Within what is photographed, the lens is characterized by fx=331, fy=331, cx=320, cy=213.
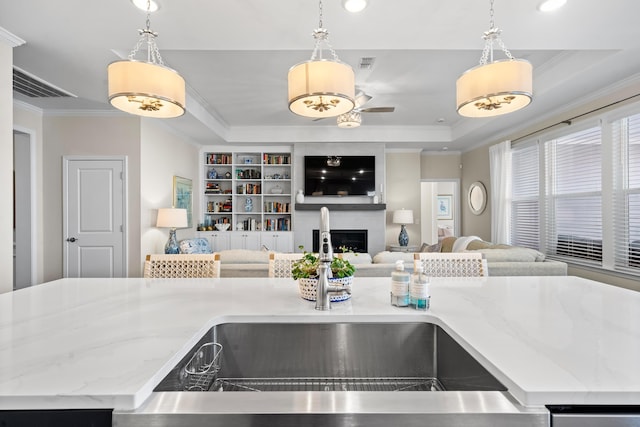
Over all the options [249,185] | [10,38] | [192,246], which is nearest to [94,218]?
[192,246]

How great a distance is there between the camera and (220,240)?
636 cm

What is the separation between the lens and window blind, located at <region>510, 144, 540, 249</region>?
466cm

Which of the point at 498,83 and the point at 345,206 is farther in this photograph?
the point at 345,206

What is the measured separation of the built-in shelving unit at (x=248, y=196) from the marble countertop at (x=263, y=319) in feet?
15.7

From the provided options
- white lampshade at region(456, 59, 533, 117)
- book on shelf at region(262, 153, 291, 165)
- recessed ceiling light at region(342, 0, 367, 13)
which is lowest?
white lampshade at region(456, 59, 533, 117)

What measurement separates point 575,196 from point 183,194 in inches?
220

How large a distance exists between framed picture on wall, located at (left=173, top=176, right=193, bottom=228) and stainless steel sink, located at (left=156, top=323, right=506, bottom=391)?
4.57 meters

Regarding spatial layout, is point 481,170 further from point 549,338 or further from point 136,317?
point 136,317

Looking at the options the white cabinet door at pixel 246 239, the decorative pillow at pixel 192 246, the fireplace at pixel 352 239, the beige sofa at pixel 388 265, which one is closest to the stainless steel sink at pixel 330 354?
the beige sofa at pixel 388 265

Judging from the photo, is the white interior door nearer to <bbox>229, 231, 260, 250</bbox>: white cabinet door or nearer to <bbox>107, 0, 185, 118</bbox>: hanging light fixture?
<bbox>229, 231, 260, 250</bbox>: white cabinet door

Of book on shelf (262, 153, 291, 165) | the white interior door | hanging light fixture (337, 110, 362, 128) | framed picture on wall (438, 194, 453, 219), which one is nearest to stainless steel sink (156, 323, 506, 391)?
hanging light fixture (337, 110, 362, 128)

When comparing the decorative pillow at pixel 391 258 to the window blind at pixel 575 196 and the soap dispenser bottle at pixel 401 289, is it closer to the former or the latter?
the soap dispenser bottle at pixel 401 289

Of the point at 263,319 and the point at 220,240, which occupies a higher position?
the point at 263,319

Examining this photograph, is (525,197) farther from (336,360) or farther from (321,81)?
(336,360)
